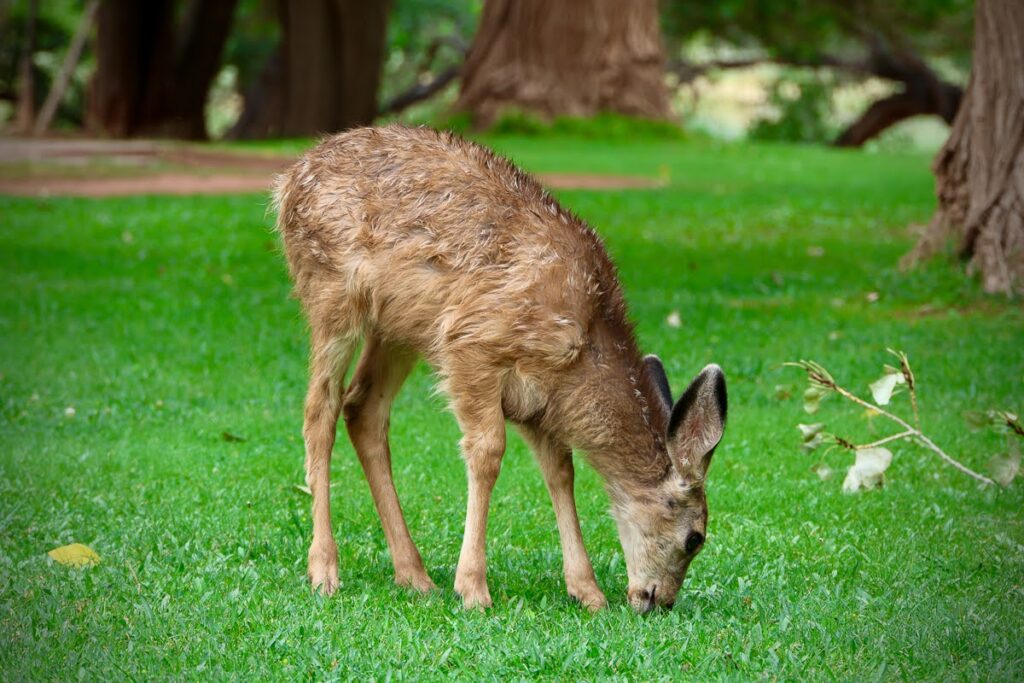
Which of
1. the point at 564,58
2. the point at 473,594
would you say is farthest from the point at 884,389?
the point at 564,58

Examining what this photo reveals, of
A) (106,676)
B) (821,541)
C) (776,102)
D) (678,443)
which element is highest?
(678,443)

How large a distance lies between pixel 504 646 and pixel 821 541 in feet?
6.75

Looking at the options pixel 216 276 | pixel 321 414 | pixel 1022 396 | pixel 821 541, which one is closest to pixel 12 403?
pixel 321 414

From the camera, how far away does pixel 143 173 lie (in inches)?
763

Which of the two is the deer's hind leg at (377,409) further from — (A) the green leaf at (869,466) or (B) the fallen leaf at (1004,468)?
(B) the fallen leaf at (1004,468)

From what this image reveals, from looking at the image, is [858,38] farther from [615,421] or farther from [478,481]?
[478,481]

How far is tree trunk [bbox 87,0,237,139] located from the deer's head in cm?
2748

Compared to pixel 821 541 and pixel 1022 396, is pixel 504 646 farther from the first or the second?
pixel 1022 396

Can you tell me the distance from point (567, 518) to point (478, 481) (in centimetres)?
50

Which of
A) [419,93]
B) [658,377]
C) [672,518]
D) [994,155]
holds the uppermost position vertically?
[658,377]

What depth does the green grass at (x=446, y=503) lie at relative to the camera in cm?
507

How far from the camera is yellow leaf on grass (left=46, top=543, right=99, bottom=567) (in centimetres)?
592

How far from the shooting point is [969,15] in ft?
113

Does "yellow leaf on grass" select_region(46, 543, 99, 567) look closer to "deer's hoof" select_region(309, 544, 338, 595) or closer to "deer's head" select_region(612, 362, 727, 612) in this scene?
"deer's hoof" select_region(309, 544, 338, 595)
